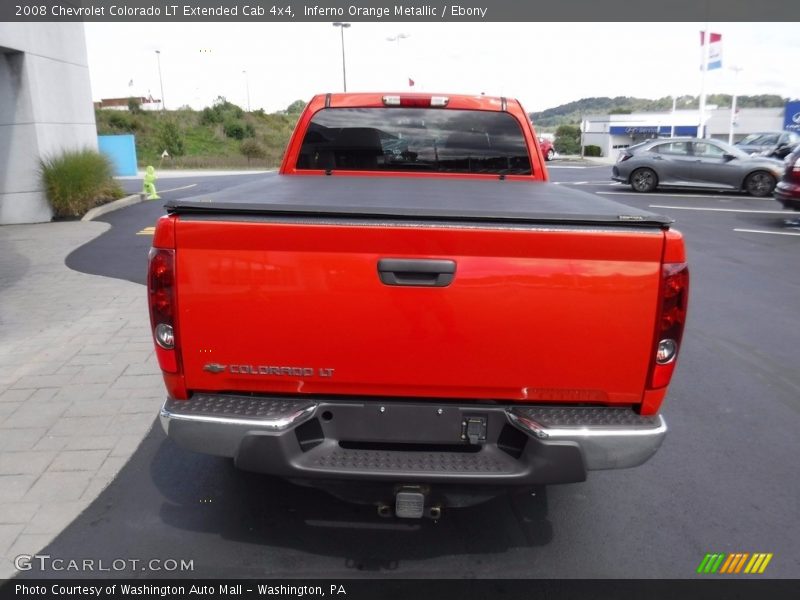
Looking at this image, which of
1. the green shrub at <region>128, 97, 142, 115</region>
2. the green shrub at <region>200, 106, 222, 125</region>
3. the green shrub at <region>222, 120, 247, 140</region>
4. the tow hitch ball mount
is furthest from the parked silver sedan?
the green shrub at <region>128, 97, 142, 115</region>

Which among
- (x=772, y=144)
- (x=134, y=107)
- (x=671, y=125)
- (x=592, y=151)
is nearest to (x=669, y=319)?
(x=772, y=144)

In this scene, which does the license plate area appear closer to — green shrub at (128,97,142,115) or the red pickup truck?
the red pickup truck

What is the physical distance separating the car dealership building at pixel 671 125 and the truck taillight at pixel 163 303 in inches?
2071

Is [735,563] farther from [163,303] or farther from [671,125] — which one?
[671,125]

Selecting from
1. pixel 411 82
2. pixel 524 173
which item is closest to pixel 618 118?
pixel 411 82

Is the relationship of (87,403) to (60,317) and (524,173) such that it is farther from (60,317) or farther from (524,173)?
(524,173)

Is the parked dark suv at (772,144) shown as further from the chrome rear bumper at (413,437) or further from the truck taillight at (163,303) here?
the truck taillight at (163,303)

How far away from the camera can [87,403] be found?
4.68m

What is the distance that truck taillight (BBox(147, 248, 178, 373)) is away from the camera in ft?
8.34

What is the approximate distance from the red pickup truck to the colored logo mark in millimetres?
847

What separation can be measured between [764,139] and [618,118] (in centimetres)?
3360

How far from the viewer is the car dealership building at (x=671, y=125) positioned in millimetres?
52616

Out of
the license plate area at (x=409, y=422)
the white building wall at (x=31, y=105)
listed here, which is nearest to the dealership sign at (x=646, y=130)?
the white building wall at (x=31, y=105)

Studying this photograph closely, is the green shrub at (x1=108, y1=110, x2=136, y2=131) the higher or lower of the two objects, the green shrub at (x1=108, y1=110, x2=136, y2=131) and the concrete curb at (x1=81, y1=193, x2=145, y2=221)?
the higher
